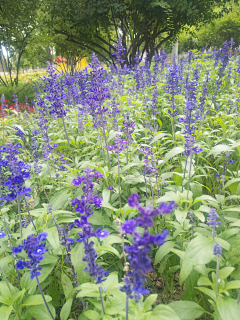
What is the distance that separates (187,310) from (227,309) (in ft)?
1.03

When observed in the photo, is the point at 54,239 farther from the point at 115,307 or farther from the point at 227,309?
the point at 227,309

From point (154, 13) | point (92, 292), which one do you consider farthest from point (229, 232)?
point (154, 13)

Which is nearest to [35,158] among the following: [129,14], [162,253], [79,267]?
[79,267]

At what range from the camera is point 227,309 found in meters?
1.38

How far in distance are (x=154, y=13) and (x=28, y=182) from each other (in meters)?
17.4

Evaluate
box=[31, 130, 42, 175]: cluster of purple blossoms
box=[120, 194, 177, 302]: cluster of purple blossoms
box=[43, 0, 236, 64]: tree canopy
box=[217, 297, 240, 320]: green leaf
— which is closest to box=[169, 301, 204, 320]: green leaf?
box=[217, 297, 240, 320]: green leaf

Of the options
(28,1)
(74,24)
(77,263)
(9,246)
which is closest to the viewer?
(77,263)

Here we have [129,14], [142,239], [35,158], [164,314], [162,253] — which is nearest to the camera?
[142,239]

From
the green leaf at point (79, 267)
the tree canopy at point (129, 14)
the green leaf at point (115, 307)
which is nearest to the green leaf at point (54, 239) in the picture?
the green leaf at point (79, 267)

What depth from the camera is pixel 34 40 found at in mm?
17531

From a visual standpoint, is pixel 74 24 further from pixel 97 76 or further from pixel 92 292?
pixel 92 292

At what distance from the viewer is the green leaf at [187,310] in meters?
1.55

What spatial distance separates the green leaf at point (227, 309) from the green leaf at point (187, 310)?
209 mm

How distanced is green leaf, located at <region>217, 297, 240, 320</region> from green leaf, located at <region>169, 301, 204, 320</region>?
8.2 inches
